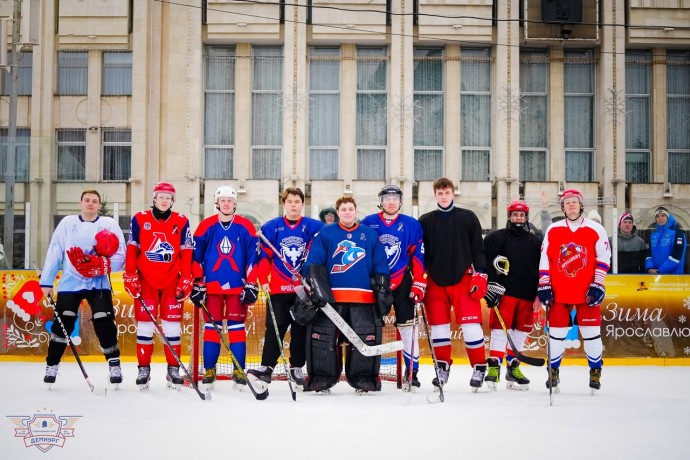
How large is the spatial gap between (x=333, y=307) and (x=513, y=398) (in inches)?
56.4

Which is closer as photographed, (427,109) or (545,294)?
(545,294)

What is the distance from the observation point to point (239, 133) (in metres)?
18.5

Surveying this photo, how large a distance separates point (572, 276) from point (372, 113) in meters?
12.6

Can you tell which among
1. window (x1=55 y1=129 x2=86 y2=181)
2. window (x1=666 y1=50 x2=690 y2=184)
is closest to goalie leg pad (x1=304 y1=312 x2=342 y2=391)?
window (x1=55 y1=129 x2=86 y2=181)

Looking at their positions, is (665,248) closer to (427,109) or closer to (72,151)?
(427,109)

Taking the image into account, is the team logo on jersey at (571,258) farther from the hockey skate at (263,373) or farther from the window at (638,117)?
the window at (638,117)

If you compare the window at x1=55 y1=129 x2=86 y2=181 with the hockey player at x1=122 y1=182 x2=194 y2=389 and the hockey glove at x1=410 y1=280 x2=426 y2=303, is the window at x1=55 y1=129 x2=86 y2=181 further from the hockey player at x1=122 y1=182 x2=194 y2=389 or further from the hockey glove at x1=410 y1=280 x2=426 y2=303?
the hockey glove at x1=410 y1=280 x2=426 y2=303

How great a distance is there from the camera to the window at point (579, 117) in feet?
62.0

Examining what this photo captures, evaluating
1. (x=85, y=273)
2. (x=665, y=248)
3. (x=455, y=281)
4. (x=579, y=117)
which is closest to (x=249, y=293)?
(x=85, y=273)

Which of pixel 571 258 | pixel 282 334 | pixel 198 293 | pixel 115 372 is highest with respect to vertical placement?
pixel 571 258

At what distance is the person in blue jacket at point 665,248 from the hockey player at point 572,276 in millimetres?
3599

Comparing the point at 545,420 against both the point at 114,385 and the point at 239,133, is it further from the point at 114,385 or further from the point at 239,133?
the point at 239,133

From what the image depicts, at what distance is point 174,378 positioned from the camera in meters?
6.53

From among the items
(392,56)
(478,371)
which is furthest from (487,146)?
(478,371)
